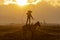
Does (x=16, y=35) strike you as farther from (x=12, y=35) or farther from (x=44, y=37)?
(x=44, y=37)

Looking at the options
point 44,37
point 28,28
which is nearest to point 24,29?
point 28,28

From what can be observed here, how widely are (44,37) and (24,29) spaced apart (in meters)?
2.51

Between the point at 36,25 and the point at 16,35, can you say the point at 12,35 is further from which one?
the point at 36,25

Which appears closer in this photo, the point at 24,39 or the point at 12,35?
the point at 24,39

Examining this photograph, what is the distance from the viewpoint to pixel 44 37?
30.4m

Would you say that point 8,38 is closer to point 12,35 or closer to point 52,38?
point 12,35

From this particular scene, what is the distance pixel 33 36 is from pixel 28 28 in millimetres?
1052

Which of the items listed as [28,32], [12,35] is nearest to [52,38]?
[28,32]

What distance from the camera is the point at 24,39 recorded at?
94.1ft

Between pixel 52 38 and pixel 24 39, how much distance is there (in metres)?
3.46

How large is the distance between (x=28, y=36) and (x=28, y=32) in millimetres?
710

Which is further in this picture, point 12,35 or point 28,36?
point 12,35

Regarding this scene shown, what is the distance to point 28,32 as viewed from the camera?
29891 mm

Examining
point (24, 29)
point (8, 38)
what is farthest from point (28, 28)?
point (8, 38)
